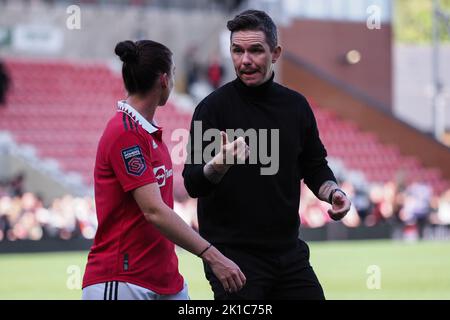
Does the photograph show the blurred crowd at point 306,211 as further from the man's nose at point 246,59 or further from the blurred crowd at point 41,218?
the man's nose at point 246,59

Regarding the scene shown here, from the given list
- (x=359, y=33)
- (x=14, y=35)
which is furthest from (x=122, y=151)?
(x=359, y=33)

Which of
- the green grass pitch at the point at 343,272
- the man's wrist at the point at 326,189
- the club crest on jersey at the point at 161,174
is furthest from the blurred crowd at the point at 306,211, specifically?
the club crest on jersey at the point at 161,174

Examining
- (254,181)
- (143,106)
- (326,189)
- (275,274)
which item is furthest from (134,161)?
(326,189)

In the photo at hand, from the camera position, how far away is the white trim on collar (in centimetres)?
565

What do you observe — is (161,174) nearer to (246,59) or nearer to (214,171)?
(214,171)

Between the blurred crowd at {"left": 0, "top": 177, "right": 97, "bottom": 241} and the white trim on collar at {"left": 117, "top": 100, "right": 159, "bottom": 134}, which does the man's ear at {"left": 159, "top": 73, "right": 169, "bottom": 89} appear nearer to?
the white trim on collar at {"left": 117, "top": 100, "right": 159, "bottom": 134}

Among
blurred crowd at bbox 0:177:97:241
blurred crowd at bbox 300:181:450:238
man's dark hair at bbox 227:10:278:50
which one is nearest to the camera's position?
man's dark hair at bbox 227:10:278:50

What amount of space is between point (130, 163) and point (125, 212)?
0.28 meters

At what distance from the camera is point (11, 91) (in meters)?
28.9

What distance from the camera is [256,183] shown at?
5969 millimetres

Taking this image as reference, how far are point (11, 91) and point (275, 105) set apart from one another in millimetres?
23548

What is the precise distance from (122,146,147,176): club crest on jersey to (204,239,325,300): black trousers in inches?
28.3

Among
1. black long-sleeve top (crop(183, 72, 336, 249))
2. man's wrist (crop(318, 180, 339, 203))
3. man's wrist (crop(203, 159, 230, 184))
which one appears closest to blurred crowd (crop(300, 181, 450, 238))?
man's wrist (crop(318, 180, 339, 203))

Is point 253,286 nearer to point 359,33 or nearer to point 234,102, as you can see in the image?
point 234,102
